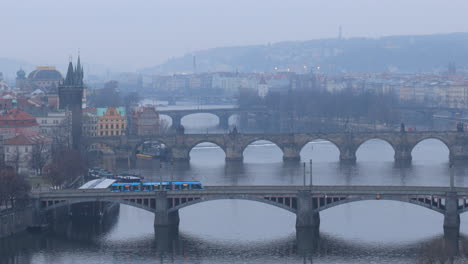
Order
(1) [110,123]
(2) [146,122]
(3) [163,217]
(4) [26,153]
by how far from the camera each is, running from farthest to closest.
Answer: (2) [146,122], (1) [110,123], (4) [26,153], (3) [163,217]

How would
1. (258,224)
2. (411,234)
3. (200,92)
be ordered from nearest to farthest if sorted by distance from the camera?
1. (411,234)
2. (258,224)
3. (200,92)

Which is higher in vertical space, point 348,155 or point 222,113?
point 222,113

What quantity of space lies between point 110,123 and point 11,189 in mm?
40139

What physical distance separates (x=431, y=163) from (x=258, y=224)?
26.0 meters

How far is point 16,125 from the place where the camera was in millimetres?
69438

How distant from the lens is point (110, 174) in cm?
6269

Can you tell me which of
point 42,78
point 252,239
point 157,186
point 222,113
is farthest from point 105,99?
point 252,239

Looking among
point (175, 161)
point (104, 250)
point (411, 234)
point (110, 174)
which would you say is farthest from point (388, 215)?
point (175, 161)

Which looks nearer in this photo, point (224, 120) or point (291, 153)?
point (291, 153)

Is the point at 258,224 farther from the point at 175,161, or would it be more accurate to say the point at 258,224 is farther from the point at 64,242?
the point at 175,161

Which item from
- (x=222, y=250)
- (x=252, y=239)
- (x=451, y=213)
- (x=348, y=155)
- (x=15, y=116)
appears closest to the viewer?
(x=222, y=250)

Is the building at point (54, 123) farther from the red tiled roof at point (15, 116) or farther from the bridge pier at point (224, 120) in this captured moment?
the bridge pier at point (224, 120)

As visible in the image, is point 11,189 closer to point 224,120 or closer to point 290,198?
point 290,198

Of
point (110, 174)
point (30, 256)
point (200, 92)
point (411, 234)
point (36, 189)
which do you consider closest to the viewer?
point (30, 256)
